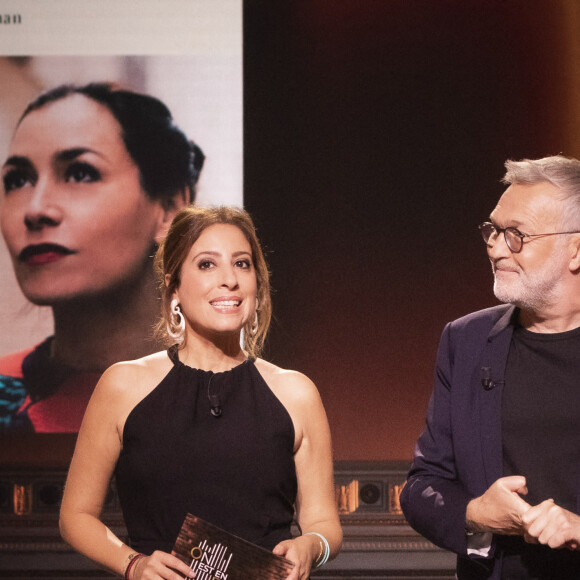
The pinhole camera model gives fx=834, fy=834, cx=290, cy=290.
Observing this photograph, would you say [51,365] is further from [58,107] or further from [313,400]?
[313,400]

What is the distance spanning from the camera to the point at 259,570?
6.31ft

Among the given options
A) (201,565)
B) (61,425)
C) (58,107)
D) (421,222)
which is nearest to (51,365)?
(61,425)

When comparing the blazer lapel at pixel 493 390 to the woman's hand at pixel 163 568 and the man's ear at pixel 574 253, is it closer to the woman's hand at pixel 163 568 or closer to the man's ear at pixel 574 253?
the man's ear at pixel 574 253

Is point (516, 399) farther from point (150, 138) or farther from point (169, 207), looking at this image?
point (150, 138)

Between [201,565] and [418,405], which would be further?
[418,405]

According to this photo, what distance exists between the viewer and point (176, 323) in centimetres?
243

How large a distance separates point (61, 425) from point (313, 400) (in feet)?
6.05

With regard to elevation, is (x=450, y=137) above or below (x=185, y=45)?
below

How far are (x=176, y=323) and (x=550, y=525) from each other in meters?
1.16

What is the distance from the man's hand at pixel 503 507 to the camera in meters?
1.89

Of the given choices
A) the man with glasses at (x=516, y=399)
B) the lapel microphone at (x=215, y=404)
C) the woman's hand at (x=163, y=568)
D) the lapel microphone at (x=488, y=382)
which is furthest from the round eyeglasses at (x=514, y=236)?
the woman's hand at (x=163, y=568)

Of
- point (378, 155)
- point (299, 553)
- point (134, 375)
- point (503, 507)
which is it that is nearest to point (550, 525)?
point (503, 507)

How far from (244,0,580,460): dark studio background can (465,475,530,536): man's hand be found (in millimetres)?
1917

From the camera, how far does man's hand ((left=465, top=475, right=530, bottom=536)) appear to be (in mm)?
1887
